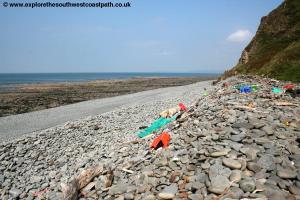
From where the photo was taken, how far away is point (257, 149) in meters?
8.52

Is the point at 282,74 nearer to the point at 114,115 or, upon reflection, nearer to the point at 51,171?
the point at 114,115

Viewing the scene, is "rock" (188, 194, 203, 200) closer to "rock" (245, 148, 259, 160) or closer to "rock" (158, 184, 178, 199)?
"rock" (158, 184, 178, 199)

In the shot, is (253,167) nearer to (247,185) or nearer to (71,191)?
(247,185)

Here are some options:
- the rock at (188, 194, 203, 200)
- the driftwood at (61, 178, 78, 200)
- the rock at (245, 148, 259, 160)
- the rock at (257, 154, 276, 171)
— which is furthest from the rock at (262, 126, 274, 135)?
the driftwood at (61, 178, 78, 200)

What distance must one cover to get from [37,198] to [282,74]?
90.5ft

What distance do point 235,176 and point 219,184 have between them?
52 cm

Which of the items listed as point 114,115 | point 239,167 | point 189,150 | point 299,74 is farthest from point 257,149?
point 299,74

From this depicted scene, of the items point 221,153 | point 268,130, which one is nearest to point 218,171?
point 221,153

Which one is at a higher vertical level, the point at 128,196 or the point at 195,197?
the point at 195,197

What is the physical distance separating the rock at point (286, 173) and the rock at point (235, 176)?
101 centimetres

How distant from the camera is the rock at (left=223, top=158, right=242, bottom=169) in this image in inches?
305

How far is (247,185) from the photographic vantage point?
6.91 metres

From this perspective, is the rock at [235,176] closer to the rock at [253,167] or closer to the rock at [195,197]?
the rock at [253,167]

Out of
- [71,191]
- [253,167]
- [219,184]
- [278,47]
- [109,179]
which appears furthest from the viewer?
[278,47]
